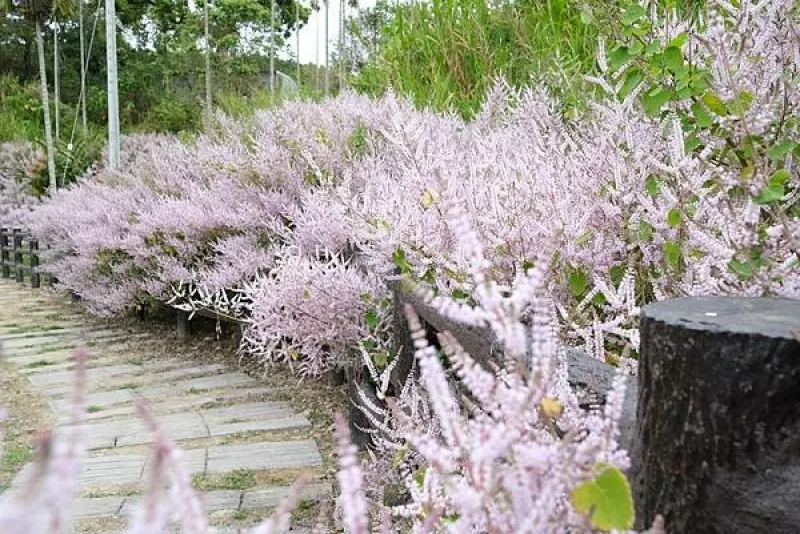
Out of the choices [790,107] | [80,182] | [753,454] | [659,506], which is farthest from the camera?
[80,182]

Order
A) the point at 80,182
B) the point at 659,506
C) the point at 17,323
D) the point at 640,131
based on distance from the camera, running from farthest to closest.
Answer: the point at 80,182
the point at 17,323
the point at 640,131
the point at 659,506

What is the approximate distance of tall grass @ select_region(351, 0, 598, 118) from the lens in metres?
5.78

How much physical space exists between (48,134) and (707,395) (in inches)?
477

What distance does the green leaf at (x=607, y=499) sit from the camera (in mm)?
718

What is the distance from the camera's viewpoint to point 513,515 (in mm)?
785

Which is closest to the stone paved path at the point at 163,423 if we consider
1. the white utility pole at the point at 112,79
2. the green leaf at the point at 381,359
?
the green leaf at the point at 381,359

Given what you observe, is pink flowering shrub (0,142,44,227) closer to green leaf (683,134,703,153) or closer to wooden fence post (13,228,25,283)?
wooden fence post (13,228,25,283)

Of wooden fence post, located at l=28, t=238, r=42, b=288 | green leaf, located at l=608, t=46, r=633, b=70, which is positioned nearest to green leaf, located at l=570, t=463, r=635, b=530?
green leaf, located at l=608, t=46, r=633, b=70

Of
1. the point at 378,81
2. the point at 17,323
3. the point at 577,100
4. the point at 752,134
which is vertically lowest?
the point at 17,323

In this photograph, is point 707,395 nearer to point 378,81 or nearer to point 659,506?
point 659,506

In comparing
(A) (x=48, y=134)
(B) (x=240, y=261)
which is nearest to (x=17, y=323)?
(B) (x=240, y=261)

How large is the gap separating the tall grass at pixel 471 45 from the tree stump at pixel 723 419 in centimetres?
467

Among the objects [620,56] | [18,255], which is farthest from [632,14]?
[18,255]

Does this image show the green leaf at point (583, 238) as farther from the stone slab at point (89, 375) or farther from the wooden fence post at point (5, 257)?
the wooden fence post at point (5, 257)
